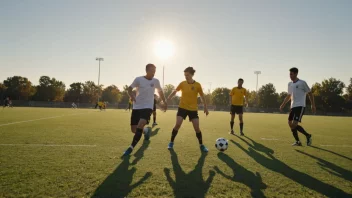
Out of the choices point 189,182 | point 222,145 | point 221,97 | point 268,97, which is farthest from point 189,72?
point 221,97

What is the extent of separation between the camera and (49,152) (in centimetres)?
542

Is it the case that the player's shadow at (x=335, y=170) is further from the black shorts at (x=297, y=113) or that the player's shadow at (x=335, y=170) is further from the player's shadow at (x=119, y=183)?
the player's shadow at (x=119, y=183)

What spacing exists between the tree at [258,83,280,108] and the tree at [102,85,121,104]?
7366cm

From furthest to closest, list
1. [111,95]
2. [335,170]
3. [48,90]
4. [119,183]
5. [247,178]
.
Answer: [111,95] < [48,90] < [335,170] < [247,178] < [119,183]

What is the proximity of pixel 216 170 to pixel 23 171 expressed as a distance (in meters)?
3.26

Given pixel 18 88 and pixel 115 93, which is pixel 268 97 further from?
pixel 18 88

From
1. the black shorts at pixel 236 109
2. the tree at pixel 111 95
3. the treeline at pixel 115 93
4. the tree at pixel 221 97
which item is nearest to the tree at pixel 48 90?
the treeline at pixel 115 93

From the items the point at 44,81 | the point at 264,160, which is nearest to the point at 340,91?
the point at 264,160

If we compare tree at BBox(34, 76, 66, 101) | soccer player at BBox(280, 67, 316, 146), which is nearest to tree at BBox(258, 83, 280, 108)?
tree at BBox(34, 76, 66, 101)

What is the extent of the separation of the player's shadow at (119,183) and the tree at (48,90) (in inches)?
4593

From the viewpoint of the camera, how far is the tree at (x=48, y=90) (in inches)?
4208

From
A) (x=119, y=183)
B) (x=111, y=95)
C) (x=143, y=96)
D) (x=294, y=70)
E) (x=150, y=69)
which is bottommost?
(x=119, y=183)

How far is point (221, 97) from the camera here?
11650cm

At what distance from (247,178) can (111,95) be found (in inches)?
5046
